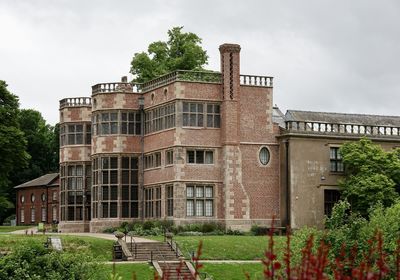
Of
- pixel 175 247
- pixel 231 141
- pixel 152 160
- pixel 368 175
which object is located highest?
pixel 231 141

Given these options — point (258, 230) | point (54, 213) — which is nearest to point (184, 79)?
point (258, 230)

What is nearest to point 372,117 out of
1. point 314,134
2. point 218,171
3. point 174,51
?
point 314,134

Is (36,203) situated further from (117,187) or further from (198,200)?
(198,200)

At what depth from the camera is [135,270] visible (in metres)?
38.3

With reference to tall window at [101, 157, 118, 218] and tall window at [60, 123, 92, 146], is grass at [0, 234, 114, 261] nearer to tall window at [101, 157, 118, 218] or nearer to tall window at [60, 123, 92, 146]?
tall window at [101, 157, 118, 218]

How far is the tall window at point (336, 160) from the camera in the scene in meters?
54.2

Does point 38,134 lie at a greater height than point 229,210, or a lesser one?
greater

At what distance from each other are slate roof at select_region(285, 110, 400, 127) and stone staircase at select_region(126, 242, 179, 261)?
1559 cm

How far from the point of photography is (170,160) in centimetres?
5222

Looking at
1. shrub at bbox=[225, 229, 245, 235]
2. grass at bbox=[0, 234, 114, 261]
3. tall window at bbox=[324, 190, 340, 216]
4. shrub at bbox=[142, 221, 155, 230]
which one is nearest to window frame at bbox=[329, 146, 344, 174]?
tall window at bbox=[324, 190, 340, 216]

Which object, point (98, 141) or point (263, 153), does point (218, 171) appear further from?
point (98, 141)

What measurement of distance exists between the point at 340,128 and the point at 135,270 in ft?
73.3

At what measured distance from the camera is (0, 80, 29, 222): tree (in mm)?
56875

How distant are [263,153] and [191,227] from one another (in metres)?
7.10
